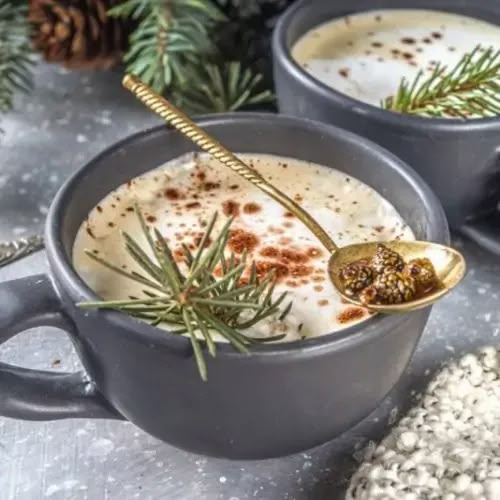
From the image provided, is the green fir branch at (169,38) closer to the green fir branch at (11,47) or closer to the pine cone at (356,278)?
the green fir branch at (11,47)

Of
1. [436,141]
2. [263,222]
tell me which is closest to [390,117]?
[436,141]

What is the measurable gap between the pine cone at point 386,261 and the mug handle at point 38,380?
173 mm

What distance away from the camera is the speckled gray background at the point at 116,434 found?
637 mm

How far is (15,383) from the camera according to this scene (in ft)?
2.00

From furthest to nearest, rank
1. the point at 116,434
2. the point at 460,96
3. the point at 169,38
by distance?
the point at 169,38 < the point at 460,96 < the point at 116,434

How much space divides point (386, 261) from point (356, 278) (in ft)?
0.06

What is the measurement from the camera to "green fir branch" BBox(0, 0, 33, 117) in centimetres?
89

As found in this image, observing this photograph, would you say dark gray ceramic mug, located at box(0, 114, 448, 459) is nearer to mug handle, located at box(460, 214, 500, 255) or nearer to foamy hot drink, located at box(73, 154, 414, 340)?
foamy hot drink, located at box(73, 154, 414, 340)

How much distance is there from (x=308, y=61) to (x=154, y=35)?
0.13 meters

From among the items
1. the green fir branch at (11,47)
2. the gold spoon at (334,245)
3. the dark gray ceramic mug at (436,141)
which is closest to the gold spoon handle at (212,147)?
the gold spoon at (334,245)

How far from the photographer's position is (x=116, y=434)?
67 cm

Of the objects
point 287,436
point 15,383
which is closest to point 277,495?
point 287,436

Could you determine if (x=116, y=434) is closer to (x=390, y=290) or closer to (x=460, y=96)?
(x=390, y=290)

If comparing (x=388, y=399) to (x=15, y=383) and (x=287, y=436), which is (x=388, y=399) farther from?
(x=15, y=383)
